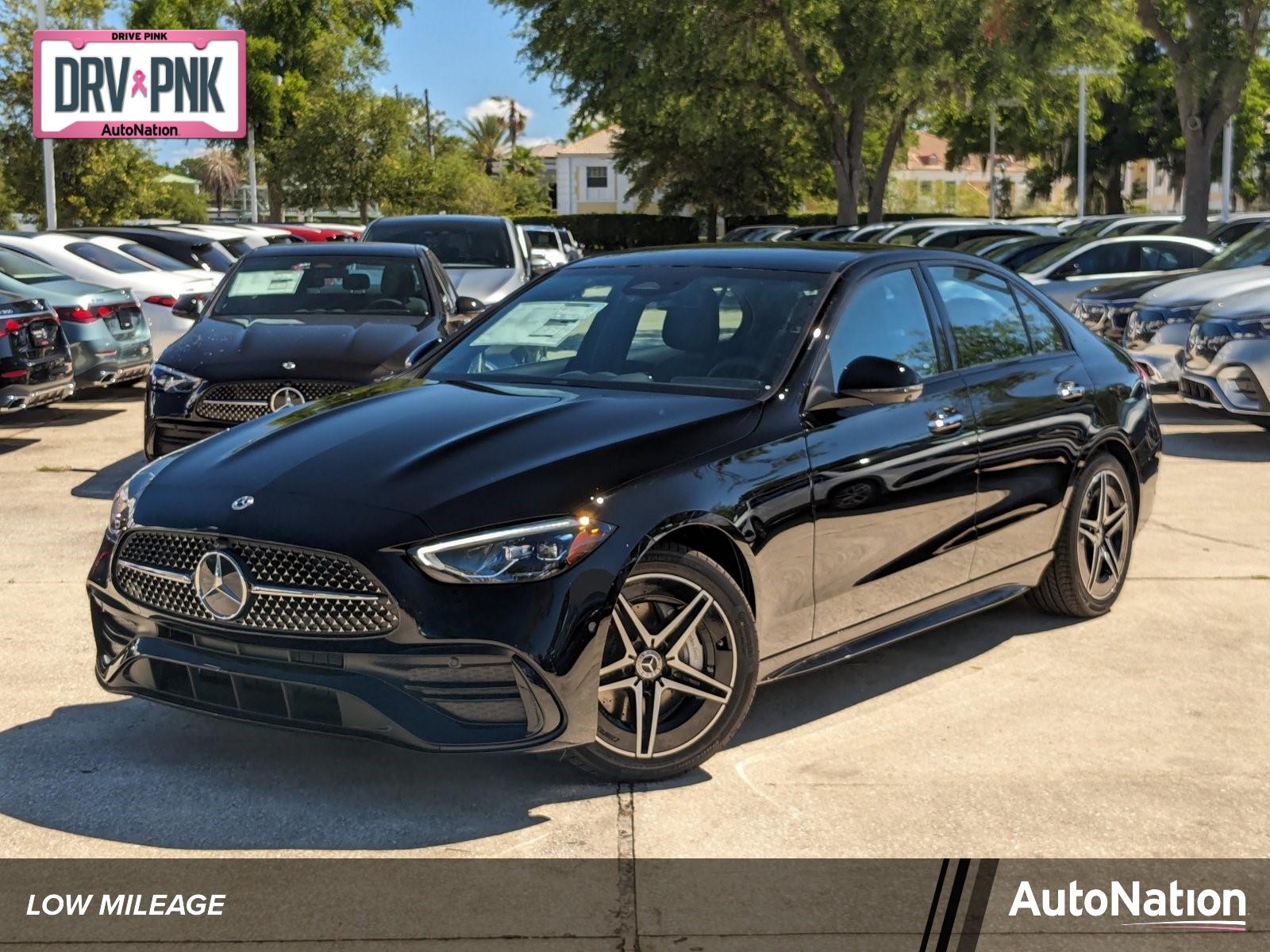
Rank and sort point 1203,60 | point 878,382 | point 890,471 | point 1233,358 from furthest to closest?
point 1203,60 → point 1233,358 → point 890,471 → point 878,382

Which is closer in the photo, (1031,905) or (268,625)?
(1031,905)

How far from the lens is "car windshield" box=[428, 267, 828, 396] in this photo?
220 inches

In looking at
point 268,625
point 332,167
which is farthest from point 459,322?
point 332,167

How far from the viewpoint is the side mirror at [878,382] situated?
5402mm

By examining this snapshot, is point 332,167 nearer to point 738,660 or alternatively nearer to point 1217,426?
point 1217,426

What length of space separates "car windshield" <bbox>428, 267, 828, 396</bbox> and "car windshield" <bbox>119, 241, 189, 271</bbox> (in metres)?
12.8

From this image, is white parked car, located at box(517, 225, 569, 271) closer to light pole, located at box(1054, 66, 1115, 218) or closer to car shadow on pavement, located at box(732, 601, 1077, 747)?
light pole, located at box(1054, 66, 1115, 218)

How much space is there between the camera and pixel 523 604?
14.4 feet

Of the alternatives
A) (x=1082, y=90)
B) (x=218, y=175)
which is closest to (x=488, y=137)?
(x=218, y=175)

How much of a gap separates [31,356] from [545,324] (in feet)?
24.0

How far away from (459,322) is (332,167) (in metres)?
47.9

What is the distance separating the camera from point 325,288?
11.5 meters

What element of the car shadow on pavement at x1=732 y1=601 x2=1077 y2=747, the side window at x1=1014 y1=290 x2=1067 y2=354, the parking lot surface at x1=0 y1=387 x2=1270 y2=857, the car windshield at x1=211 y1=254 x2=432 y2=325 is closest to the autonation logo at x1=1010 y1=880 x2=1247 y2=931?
the parking lot surface at x1=0 y1=387 x2=1270 y2=857

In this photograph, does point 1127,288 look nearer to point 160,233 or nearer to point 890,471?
point 160,233
